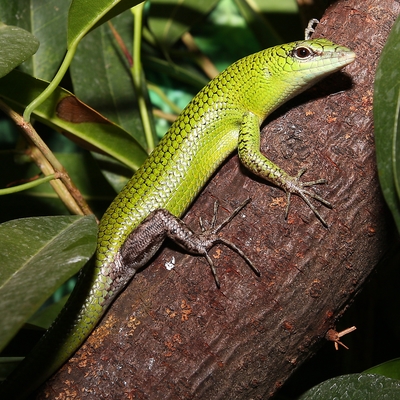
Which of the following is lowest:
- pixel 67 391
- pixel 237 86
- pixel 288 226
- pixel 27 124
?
pixel 67 391

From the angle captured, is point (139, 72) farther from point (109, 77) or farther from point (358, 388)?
point (358, 388)

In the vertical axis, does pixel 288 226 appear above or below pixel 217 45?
below

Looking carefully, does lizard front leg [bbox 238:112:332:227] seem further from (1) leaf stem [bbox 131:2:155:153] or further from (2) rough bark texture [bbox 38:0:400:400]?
(1) leaf stem [bbox 131:2:155:153]

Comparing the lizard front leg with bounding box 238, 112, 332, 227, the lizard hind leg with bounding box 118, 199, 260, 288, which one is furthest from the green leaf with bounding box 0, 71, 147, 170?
the lizard front leg with bounding box 238, 112, 332, 227

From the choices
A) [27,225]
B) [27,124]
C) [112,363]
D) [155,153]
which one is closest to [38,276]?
[27,225]

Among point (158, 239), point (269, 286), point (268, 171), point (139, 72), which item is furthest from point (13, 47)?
point (269, 286)

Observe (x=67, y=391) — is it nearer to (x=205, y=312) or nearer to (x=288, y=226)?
(x=205, y=312)
